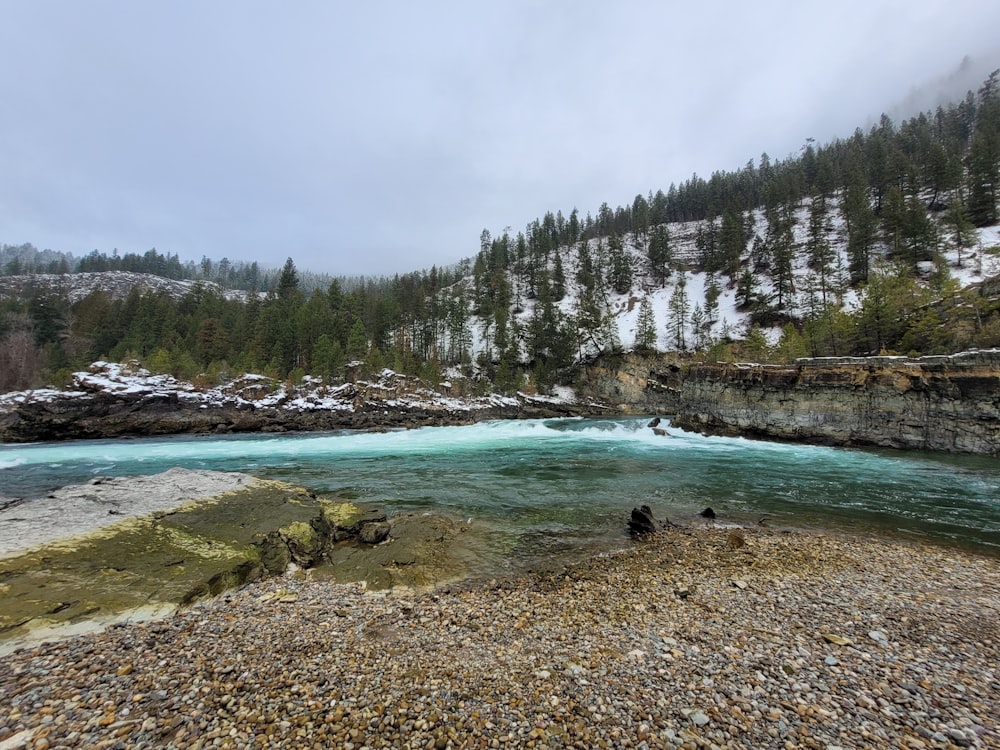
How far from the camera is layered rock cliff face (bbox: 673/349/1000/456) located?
2244cm

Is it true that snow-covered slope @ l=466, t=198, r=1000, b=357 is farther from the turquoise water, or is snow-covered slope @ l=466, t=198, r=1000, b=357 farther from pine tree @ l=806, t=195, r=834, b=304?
the turquoise water

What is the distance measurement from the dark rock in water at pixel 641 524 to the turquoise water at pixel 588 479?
63cm

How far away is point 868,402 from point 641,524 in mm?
26846

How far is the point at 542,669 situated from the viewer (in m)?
4.67

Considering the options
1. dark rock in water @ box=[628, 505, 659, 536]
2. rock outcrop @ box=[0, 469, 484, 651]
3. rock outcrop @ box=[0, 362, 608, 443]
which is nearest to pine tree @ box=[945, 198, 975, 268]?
rock outcrop @ box=[0, 362, 608, 443]

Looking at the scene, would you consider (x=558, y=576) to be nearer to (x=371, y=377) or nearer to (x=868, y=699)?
(x=868, y=699)

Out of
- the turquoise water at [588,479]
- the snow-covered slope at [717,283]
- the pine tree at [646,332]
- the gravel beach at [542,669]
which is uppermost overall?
the snow-covered slope at [717,283]

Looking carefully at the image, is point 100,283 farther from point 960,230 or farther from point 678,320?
point 960,230

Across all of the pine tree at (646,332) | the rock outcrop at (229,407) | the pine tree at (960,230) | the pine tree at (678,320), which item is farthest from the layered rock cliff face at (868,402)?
the pine tree at (960,230)

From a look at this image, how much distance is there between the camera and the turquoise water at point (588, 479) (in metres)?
11.2

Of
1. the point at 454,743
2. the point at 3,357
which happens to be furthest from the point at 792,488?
the point at 3,357

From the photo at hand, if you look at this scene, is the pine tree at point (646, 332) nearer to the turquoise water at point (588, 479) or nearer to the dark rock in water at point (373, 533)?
the turquoise water at point (588, 479)

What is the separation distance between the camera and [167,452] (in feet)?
90.0

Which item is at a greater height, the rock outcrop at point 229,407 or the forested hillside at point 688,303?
the forested hillside at point 688,303
